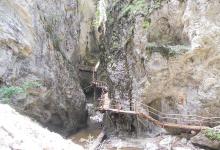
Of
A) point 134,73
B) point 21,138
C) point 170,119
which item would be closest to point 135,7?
point 134,73

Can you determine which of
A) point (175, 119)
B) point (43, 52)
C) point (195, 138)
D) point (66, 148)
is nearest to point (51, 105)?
point (43, 52)

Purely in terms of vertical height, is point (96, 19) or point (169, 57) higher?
point (96, 19)

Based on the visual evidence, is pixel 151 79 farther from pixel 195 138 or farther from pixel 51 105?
pixel 51 105

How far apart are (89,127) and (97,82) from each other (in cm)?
511

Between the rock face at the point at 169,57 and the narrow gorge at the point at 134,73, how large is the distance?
5cm

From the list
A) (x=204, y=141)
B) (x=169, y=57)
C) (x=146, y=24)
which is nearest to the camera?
(x=204, y=141)

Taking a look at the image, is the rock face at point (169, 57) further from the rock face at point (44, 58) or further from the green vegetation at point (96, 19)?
the green vegetation at point (96, 19)

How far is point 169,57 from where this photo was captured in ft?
52.9

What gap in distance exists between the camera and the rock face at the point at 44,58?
15.6m

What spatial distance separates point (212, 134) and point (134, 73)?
20.3 ft

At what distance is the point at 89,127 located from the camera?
76.3 feet

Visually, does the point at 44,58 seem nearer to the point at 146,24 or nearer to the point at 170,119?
the point at 146,24

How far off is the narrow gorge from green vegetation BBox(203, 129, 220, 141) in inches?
1.5

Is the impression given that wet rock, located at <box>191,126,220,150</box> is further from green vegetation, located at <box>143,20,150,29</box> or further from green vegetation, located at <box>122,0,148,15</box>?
green vegetation, located at <box>122,0,148,15</box>
